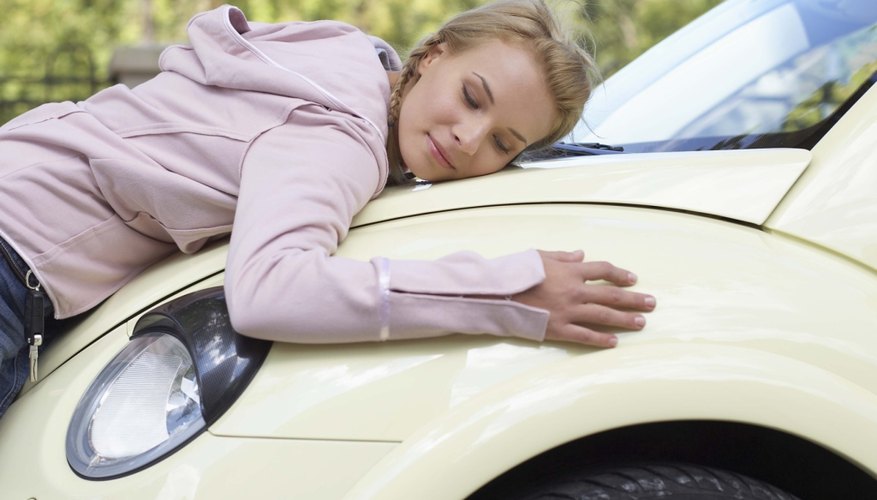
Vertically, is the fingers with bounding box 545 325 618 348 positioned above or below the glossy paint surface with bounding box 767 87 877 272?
below

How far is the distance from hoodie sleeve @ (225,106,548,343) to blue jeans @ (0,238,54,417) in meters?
0.48

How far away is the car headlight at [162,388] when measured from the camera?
4.41ft

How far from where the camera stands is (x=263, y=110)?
71.7 inches

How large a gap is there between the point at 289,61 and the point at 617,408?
3.55 feet

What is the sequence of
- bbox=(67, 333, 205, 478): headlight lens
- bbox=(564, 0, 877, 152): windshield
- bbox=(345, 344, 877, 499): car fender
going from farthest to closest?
bbox=(564, 0, 877, 152): windshield → bbox=(67, 333, 205, 478): headlight lens → bbox=(345, 344, 877, 499): car fender

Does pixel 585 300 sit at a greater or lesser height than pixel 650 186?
lesser

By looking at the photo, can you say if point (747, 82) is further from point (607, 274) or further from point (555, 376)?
point (555, 376)

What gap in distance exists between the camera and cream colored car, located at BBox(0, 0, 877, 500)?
1282 millimetres

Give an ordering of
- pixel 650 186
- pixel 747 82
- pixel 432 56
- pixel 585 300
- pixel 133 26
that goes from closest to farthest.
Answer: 1. pixel 585 300
2. pixel 650 186
3. pixel 747 82
4. pixel 432 56
5. pixel 133 26


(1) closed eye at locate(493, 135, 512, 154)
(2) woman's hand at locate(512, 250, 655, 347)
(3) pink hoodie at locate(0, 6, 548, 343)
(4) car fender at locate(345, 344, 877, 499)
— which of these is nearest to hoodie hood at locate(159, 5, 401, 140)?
(3) pink hoodie at locate(0, 6, 548, 343)

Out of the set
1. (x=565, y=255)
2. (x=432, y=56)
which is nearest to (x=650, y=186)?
(x=565, y=255)

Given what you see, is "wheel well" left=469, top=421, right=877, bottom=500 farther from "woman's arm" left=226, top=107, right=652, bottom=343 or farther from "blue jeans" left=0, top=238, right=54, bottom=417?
"blue jeans" left=0, top=238, right=54, bottom=417

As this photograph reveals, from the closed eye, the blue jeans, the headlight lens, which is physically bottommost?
the blue jeans

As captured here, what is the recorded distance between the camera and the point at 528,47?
6.75ft
